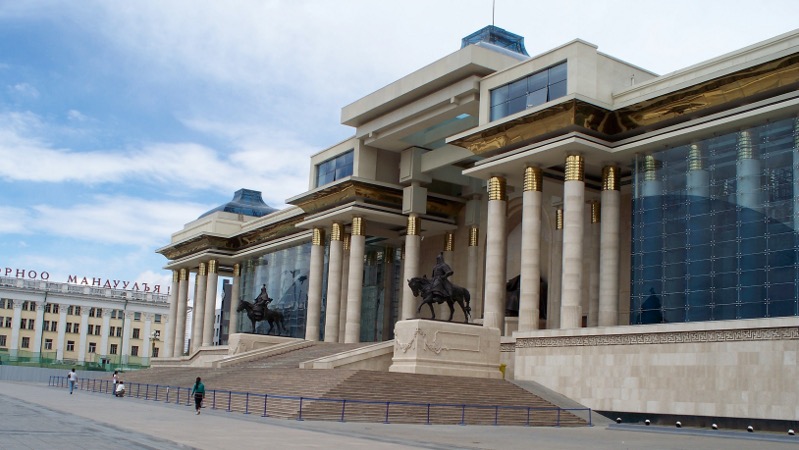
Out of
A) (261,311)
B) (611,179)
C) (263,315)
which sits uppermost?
(611,179)

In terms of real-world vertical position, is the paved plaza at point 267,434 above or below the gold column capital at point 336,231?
below

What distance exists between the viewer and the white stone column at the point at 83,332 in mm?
124250

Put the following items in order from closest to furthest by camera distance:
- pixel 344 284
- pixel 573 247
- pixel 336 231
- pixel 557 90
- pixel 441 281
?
1. pixel 573 247
2. pixel 557 90
3. pixel 441 281
4. pixel 336 231
5. pixel 344 284

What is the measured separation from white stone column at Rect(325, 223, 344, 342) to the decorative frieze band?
64.6 ft

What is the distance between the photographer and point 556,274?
46781mm

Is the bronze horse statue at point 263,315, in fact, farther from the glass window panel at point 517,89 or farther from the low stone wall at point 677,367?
the low stone wall at point 677,367

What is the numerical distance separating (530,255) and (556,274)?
699 centimetres

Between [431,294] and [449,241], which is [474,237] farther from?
[431,294]

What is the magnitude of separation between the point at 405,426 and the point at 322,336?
3425 centimetres

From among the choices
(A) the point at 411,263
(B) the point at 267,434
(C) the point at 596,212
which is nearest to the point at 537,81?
(C) the point at 596,212

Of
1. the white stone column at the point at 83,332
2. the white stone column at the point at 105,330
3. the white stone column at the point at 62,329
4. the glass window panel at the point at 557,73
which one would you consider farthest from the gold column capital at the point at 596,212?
the white stone column at the point at 105,330

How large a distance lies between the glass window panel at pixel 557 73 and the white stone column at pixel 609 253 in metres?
4.56

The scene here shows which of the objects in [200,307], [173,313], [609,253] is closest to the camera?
[609,253]

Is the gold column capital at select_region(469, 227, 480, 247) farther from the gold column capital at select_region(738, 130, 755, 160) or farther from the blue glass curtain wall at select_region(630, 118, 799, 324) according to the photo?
Result: the gold column capital at select_region(738, 130, 755, 160)
